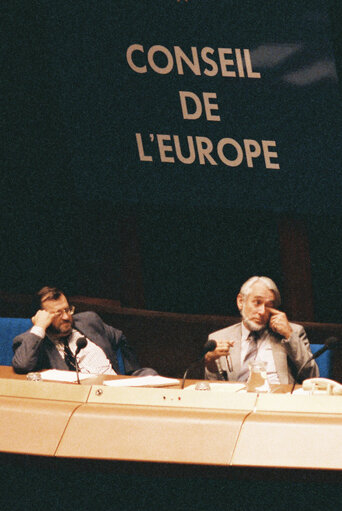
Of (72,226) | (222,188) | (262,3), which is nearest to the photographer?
(262,3)

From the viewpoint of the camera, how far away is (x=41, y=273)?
225 inches

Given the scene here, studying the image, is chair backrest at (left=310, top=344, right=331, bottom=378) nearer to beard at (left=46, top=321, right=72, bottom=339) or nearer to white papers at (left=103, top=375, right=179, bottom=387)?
white papers at (left=103, top=375, right=179, bottom=387)

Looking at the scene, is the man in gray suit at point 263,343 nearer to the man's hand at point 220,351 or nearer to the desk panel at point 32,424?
the man's hand at point 220,351

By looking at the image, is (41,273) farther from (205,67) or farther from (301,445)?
(301,445)

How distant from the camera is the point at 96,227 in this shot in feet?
18.0

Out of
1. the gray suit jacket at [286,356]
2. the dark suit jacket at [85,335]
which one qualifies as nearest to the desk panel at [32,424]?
the dark suit jacket at [85,335]

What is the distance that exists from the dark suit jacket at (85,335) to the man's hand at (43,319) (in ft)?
0.21

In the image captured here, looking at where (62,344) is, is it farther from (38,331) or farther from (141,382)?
(141,382)

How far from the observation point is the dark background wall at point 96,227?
4.77 metres

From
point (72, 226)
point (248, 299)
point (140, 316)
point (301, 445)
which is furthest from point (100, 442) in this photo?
point (72, 226)

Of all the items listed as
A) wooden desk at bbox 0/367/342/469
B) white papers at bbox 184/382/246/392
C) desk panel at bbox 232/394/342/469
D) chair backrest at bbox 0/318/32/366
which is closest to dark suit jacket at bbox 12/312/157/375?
chair backrest at bbox 0/318/32/366

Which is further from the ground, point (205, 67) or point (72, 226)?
point (205, 67)

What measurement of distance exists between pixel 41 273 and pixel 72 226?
40 centimetres

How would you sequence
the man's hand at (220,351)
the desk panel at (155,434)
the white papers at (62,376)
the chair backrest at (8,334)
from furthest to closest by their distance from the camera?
the chair backrest at (8,334) < the man's hand at (220,351) < the white papers at (62,376) < the desk panel at (155,434)
